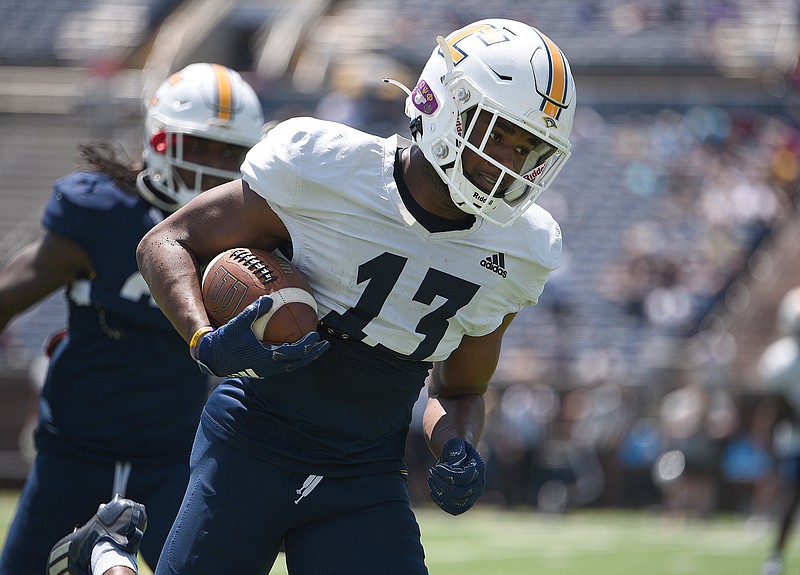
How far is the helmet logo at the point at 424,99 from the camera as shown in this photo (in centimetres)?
300

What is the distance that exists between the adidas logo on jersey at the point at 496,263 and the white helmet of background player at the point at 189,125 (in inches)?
47.2

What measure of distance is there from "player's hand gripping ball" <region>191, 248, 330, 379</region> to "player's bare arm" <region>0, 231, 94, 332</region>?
1.03m

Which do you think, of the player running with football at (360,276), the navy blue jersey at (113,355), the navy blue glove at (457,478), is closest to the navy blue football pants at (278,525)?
the player running with football at (360,276)

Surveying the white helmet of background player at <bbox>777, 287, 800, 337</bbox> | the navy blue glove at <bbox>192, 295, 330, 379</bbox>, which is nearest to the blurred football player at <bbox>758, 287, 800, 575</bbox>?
the white helmet of background player at <bbox>777, 287, 800, 337</bbox>

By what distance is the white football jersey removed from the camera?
9.55ft

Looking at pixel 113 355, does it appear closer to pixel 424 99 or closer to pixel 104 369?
pixel 104 369

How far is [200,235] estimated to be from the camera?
9.64 feet

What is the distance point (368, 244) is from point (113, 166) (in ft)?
4.28

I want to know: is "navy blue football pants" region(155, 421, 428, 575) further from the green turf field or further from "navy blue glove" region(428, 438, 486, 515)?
the green turf field

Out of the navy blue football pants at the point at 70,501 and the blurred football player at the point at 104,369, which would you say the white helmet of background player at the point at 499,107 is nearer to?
the blurred football player at the point at 104,369

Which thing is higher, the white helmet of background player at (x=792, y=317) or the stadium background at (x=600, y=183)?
the white helmet of background player at (x=792, y=317)

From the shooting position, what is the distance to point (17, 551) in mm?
3668

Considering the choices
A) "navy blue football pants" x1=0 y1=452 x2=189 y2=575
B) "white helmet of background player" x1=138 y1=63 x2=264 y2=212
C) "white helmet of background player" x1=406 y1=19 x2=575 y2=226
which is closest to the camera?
"white helmet of background player" x1=406 y1=19 x2=575 y2=226

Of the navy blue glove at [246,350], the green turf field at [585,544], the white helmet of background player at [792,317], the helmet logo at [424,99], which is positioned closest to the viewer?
the navy blue glove at [246,350]
